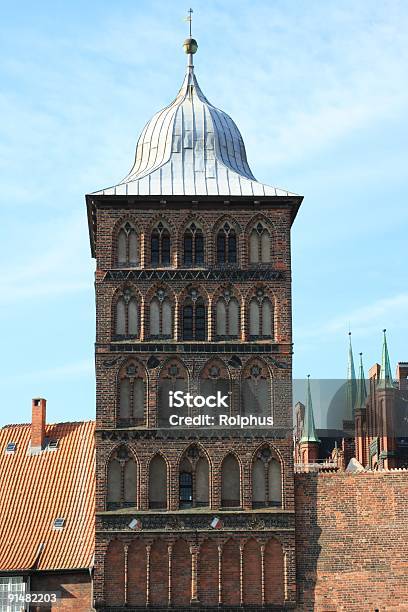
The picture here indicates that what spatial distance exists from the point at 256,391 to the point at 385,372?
25150 millimetres

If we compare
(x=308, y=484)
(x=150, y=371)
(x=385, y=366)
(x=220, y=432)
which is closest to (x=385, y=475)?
(x=308, y=484)

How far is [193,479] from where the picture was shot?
98.1 feet

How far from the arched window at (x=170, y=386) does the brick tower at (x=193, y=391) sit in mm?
29

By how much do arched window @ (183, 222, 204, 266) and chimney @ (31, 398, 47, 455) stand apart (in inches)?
325

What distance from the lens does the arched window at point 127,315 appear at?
30.6 m

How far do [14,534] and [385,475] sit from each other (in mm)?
9858

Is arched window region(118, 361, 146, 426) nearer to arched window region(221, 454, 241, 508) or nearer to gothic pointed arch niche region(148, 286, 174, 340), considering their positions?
gothic pointed arch niche region(148, 286, 174, 340)

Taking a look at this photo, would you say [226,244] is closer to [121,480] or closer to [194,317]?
[194,317]

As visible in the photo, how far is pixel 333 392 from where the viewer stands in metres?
36.9

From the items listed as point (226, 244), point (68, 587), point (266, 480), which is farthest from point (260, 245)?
point (68, 587)

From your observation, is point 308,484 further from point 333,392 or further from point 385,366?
point 385,366

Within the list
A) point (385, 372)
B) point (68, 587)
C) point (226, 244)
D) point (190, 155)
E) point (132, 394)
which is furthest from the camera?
point (385, 372)

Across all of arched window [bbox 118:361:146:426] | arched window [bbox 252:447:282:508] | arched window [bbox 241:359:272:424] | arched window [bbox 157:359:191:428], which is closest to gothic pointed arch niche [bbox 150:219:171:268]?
arched window [bbox 157:359:191:428]

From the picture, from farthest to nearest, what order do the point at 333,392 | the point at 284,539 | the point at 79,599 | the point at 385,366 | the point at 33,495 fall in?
1. the point at 385,366
2. the point at 333,392
3. the point at 33,495
4. the point at 79,599
5. the point at 284,539
